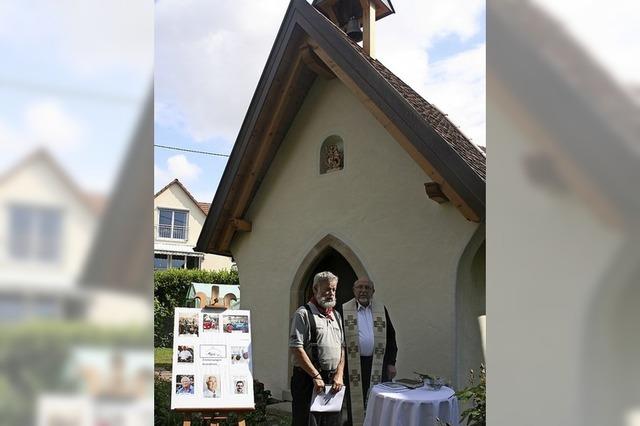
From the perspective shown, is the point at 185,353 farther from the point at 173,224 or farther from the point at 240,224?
the point at 173,224

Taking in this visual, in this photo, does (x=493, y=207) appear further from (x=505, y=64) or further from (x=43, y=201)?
(x=43, y=201)

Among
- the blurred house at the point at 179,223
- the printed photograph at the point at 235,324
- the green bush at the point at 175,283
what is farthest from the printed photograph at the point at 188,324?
the blurred house at the point at 179,223

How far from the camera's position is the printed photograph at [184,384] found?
497cm

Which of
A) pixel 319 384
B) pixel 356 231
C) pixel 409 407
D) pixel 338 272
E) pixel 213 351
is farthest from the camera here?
pixel 338 272

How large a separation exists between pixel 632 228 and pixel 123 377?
1301mm

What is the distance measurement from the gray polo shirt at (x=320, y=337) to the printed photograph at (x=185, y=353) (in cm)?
95

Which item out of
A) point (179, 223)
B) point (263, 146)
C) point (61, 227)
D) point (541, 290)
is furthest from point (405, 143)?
point (179, 223)

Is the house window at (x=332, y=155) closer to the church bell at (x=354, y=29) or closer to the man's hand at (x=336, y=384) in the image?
the church bell at (x=354, y=29)

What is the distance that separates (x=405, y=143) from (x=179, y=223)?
3540 centimetres

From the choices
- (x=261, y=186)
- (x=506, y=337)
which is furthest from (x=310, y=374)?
(x=261, y=186)

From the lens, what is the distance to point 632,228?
156 cm

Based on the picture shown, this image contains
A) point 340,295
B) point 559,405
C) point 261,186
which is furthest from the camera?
point 261,186

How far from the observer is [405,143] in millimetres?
6625

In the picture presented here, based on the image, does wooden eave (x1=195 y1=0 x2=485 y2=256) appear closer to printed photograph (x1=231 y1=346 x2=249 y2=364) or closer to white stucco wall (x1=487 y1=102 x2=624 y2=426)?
printed photograph (x1=231 y1=346 x2=249 y2=364)
